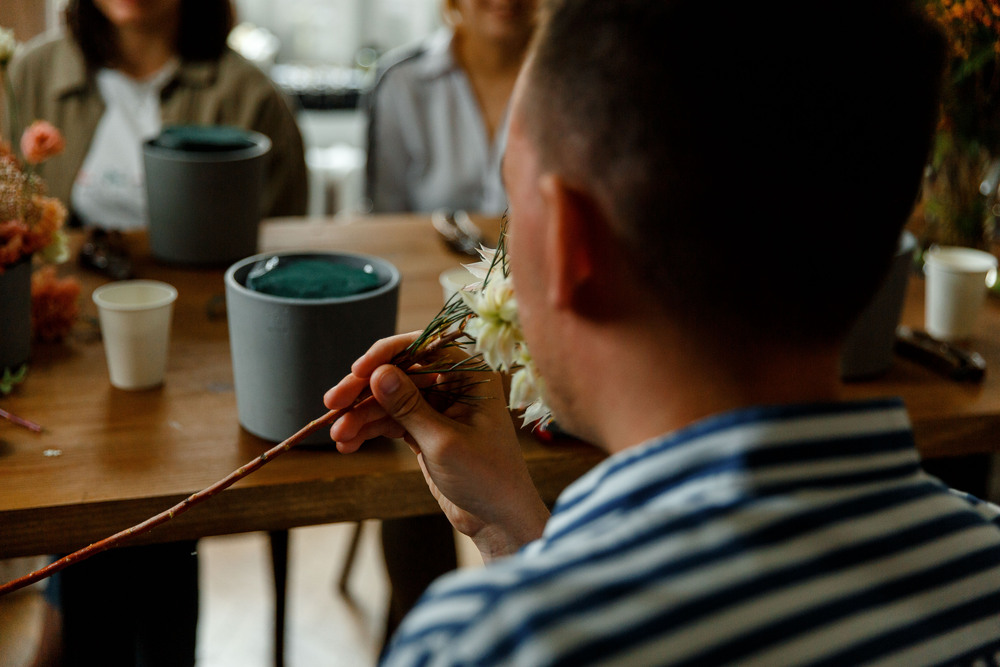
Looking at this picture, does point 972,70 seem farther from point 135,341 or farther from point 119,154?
point 119,154

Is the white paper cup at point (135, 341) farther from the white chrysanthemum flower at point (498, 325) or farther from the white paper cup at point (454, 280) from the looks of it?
the white chrysanthemum flower at point (498, 325)

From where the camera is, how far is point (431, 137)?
8.18 feet

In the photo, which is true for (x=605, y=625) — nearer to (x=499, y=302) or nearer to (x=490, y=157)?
(x=499, y=302)

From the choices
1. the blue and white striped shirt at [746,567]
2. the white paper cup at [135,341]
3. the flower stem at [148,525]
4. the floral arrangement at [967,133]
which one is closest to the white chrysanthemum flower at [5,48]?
the white paper cup at [135,341]

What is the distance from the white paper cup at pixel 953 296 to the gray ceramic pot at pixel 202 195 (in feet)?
3.54

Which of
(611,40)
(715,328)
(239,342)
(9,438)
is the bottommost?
(9,438)

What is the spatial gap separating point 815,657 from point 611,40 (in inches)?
13.6

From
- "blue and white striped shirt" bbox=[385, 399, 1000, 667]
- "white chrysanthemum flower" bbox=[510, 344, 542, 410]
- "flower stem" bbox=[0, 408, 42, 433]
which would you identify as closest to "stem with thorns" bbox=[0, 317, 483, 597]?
"white chrysanthemum flower" bbox=[510, 344, 542, 410]

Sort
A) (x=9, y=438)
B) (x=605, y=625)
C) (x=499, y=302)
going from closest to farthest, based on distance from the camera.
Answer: (x=605, y=625), (x=499, y=302), (x=9, y=438)

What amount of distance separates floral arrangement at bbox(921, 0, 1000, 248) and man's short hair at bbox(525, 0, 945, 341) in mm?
877

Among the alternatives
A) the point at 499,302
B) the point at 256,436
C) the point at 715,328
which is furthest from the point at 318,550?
the point at 715,328

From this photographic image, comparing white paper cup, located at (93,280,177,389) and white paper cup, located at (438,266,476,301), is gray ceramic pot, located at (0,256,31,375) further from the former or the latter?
white paper cup, located at (438,266,476,301)

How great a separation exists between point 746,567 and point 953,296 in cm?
112

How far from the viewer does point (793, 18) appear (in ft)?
1.64
